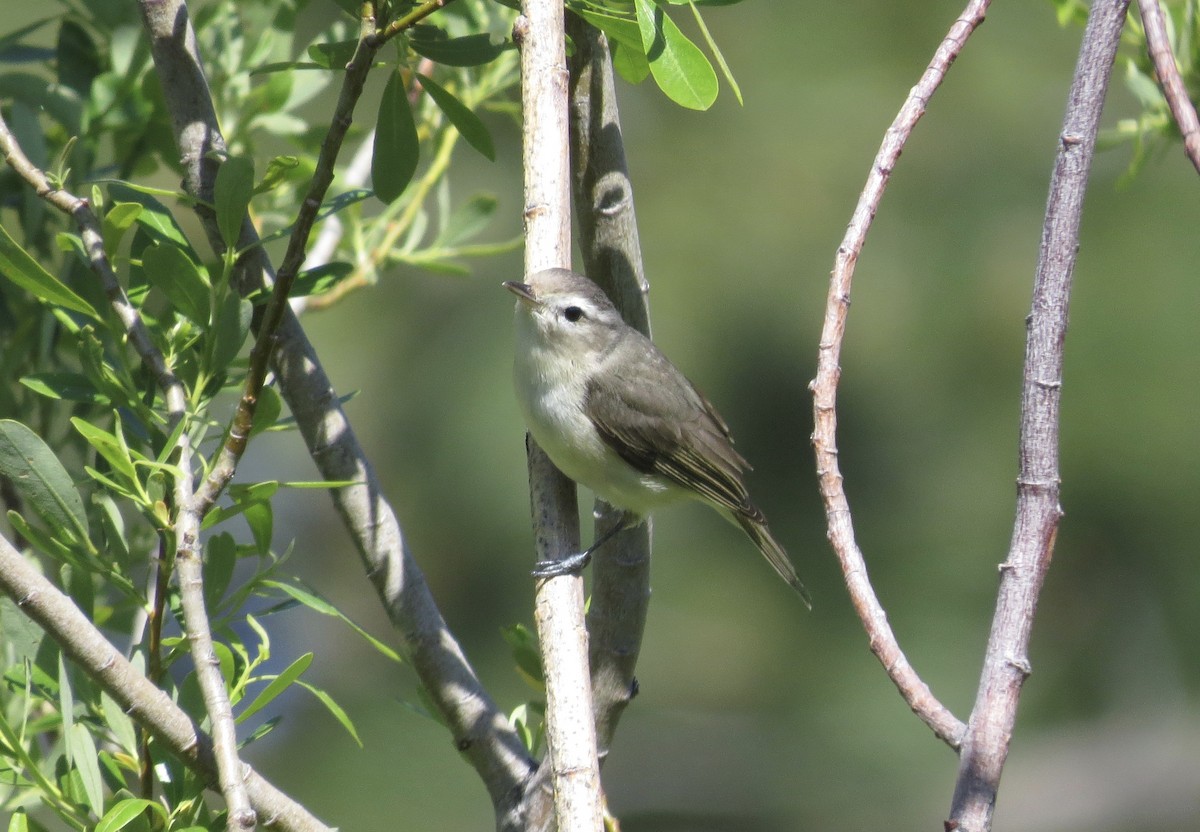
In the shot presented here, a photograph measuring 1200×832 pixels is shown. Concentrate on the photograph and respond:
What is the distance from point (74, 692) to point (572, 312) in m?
1.31

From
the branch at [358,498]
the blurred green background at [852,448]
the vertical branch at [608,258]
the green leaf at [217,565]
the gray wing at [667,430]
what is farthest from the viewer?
the blurred green background at [852,448]

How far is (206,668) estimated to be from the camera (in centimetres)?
127

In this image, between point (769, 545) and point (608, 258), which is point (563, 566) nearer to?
point (608, 258)

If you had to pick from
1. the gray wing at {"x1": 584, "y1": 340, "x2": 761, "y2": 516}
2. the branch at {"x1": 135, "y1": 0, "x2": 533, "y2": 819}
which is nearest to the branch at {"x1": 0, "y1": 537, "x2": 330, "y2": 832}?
the branch at {"x1": 135, "y1": 0, "x2": 533, "y2": 819}

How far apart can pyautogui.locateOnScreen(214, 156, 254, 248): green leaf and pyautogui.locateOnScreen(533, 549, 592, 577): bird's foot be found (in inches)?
23.8

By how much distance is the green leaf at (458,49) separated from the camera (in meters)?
1.63

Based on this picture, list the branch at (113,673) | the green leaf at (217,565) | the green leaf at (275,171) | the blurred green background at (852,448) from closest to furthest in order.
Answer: the branch at (113,673) → the green leaf at (275,171) → the green leaf at (217,565) → the blurred green background at (852,448)

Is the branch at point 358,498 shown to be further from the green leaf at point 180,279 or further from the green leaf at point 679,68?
the green leaf at point 679,68

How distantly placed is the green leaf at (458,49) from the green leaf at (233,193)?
31cm

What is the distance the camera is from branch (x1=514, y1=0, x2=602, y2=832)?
4.65 feet

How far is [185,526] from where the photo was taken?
1.35m

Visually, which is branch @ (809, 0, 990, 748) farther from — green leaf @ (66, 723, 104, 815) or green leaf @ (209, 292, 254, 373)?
green leaf @ (66, 723, 104, 815)

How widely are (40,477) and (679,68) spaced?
2.95ft

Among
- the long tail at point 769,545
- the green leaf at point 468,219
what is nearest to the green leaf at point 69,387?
the green leaf at point 468,219
